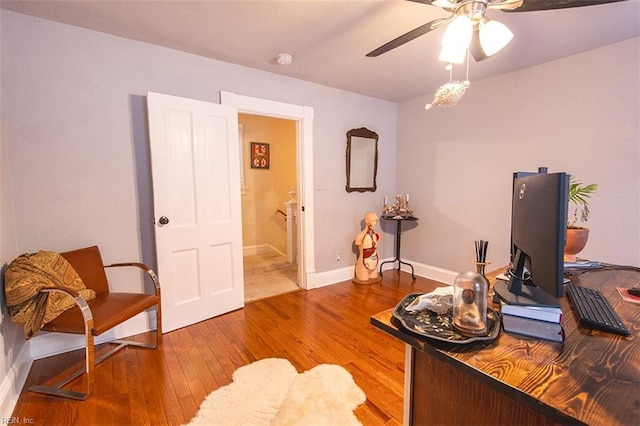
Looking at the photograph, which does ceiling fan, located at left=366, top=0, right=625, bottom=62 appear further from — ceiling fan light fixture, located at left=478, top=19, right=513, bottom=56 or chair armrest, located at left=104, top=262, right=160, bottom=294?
chair armrest, located at left=104, top=262, right=160, bottom=294

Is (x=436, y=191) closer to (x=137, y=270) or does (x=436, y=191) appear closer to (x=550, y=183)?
(x=550, y=183)

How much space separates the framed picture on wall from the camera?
4.92 m

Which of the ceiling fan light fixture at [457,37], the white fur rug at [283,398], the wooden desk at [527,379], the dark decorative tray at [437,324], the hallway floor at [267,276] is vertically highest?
the ceiling fan light fixture at [457,37]

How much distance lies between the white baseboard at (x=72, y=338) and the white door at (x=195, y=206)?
0.20 m

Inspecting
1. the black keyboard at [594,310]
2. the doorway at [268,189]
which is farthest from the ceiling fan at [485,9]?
the doorway at [268,189]

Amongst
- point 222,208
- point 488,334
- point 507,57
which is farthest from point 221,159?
point 507,57

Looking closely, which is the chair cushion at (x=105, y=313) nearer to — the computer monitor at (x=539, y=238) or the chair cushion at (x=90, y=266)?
the chair cushion at (x=90, y=266)

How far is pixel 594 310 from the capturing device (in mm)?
1010

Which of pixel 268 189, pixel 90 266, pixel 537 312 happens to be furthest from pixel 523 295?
pixel 268 189

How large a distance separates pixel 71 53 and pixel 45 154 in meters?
0.75

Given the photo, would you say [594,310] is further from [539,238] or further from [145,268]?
[145,268]

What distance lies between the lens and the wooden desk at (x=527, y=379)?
1.98 feet

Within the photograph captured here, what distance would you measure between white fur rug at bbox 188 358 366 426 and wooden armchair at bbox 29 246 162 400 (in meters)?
0.75

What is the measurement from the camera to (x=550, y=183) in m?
0.82
